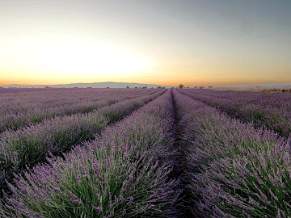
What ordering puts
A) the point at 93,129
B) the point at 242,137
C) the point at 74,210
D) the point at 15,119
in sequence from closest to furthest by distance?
the point at 74,210
the point at 242,137
the point at 93,129
the point at 15,119

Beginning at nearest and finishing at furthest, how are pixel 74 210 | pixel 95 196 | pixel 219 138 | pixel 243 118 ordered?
pixel 74 210 < pixel 95 196 < pixel 219 138 < pixel 243 118

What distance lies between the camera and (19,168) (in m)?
→ 4.26

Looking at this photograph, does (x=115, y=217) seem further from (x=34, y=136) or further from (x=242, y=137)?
(x=34, y=136)

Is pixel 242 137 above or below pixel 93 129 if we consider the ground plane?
above

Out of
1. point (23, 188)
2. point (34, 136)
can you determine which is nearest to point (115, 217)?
point (23, 188)

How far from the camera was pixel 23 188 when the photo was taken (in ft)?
7.94

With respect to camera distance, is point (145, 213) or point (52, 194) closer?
point (52, 194)

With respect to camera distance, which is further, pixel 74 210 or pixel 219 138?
pixel 219 138

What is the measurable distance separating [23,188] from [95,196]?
1.96ft

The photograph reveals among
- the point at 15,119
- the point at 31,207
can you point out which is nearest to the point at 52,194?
the point at 31,207

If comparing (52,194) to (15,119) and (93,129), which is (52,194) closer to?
(93,129)

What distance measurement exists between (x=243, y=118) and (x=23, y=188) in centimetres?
768

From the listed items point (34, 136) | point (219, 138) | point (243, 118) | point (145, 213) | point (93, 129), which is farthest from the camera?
point (243, 118)

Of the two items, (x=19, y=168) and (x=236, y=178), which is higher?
(x=236, y=178)
